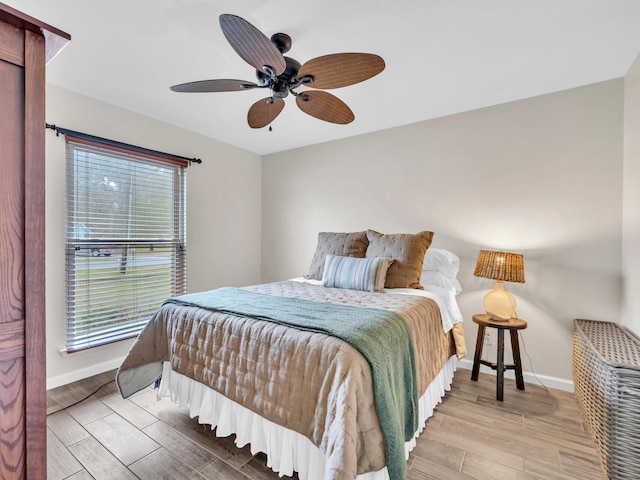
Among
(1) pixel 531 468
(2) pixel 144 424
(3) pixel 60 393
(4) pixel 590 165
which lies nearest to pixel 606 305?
(4) pixel 590 165

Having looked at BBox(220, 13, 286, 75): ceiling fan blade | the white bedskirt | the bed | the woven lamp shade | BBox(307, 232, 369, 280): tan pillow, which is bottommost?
the white bedskirt

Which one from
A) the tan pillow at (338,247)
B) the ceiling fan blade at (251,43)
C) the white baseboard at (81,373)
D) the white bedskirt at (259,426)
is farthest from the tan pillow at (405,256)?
the white baseboard at (81,373)

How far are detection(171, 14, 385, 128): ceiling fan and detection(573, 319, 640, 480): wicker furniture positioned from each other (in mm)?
1968

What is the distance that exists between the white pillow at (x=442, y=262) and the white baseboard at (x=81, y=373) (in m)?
3.01

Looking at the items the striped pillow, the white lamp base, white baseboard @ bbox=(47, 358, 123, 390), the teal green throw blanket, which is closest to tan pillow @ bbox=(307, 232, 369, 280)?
the striped pillow

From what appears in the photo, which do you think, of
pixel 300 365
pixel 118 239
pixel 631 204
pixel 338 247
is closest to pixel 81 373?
pixel 118 239

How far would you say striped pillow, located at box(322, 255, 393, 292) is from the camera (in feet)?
7.80

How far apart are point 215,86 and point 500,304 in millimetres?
2542

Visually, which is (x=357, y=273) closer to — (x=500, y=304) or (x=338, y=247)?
(x=338, y=247)

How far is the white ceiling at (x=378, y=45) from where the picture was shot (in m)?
1.57

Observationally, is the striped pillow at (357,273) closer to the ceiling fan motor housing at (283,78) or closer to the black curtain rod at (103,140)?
the ceiling fan motor housing at (283,78)

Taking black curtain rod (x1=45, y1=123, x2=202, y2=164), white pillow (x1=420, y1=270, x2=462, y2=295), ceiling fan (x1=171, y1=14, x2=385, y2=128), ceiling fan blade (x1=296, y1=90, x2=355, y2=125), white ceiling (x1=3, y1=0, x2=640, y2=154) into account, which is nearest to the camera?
ceiling fan (x1=171, y1=14, x2=385, y2=128)

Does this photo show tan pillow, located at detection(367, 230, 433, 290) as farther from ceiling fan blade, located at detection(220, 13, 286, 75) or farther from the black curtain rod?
the black curtain rod

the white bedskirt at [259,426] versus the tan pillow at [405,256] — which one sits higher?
the tan pillow at [405,256]
